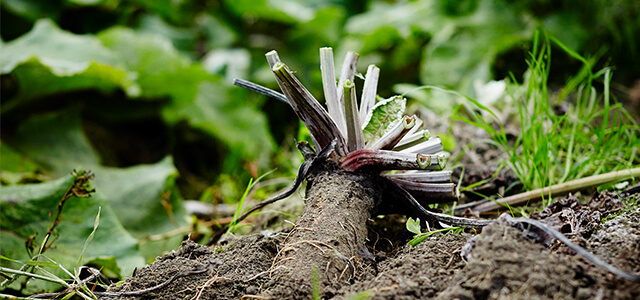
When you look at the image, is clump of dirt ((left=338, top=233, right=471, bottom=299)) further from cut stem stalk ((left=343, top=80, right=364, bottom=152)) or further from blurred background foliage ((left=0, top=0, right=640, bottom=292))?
blurred background foliage ((left=0, top=0, right=640, bottom=292))

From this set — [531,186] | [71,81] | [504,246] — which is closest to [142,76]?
[71,81]

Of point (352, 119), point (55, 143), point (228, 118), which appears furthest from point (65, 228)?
point (228, 118)

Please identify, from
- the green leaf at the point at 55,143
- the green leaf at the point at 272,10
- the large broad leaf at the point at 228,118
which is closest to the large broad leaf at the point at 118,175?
the green leaf at the point at 55,143

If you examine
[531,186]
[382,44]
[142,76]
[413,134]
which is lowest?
[531,186]

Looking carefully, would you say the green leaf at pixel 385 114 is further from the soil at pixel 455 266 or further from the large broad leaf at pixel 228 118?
the large broad leaf at pixel 228 118

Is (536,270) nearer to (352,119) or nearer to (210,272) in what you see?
(352,119)

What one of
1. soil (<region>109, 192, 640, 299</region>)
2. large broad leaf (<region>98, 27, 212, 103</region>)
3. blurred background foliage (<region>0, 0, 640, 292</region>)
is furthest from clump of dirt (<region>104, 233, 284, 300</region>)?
large broad leaf (<region>98, 27, 212, 103</region>)

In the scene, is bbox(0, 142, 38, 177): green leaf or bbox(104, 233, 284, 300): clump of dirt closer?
bbox(104, 233, 284, 300): clump of dirt

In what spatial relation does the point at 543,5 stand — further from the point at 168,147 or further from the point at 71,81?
the point at 71,81
